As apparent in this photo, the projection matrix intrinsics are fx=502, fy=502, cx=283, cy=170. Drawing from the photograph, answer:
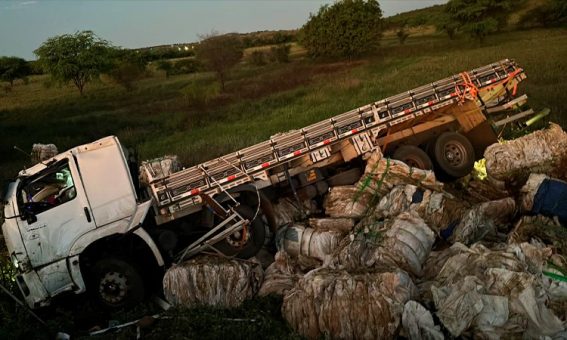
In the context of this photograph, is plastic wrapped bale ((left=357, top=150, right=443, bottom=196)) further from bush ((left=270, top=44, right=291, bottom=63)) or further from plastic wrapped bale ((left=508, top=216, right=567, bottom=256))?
bush ((left=270, top=44, right=291, bottom=63))

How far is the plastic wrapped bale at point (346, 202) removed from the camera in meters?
7.88

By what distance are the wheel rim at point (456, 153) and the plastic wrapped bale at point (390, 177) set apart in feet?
5.03

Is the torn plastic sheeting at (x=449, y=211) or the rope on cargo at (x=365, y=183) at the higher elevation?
the rope on cargo at (x=365, y=183)

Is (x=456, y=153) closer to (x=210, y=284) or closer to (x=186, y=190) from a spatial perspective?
(x=186, y=190)

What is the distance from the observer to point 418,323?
15.8 feet

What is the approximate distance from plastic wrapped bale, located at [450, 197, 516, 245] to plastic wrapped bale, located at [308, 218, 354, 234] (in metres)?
1.45

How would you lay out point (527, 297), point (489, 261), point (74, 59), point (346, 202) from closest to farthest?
point (527, 297)
point (489, 261)
point (346, 202)
point (74, 59)

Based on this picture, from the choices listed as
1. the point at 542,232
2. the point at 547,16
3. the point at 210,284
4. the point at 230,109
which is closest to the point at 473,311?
the point at 542,232

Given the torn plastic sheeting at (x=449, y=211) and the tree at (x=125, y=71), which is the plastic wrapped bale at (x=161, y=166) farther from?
the tree at (x=125, y=71)

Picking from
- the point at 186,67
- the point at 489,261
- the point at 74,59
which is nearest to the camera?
the point at 489,261

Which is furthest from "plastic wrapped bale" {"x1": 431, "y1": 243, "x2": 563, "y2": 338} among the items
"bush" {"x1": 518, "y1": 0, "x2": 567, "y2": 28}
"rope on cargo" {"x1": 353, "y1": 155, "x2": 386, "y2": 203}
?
"bush" {"x1": 518, "y1": 0, "x2": 567, "y2": 28}

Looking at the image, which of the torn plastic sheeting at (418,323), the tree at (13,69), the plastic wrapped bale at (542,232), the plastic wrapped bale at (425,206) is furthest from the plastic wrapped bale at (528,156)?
the tree at (13,69)

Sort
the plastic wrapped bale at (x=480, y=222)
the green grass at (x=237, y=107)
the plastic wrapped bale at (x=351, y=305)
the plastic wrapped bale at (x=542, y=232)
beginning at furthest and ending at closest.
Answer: the green grass at (x=237, y=107), the plastic wrapped bale at (x=480, y=222), the plastic wrapped bale at (x=542, y=232), the plastic wrapped bale at (x=351, y=305)

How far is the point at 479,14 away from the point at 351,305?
4531 cm
